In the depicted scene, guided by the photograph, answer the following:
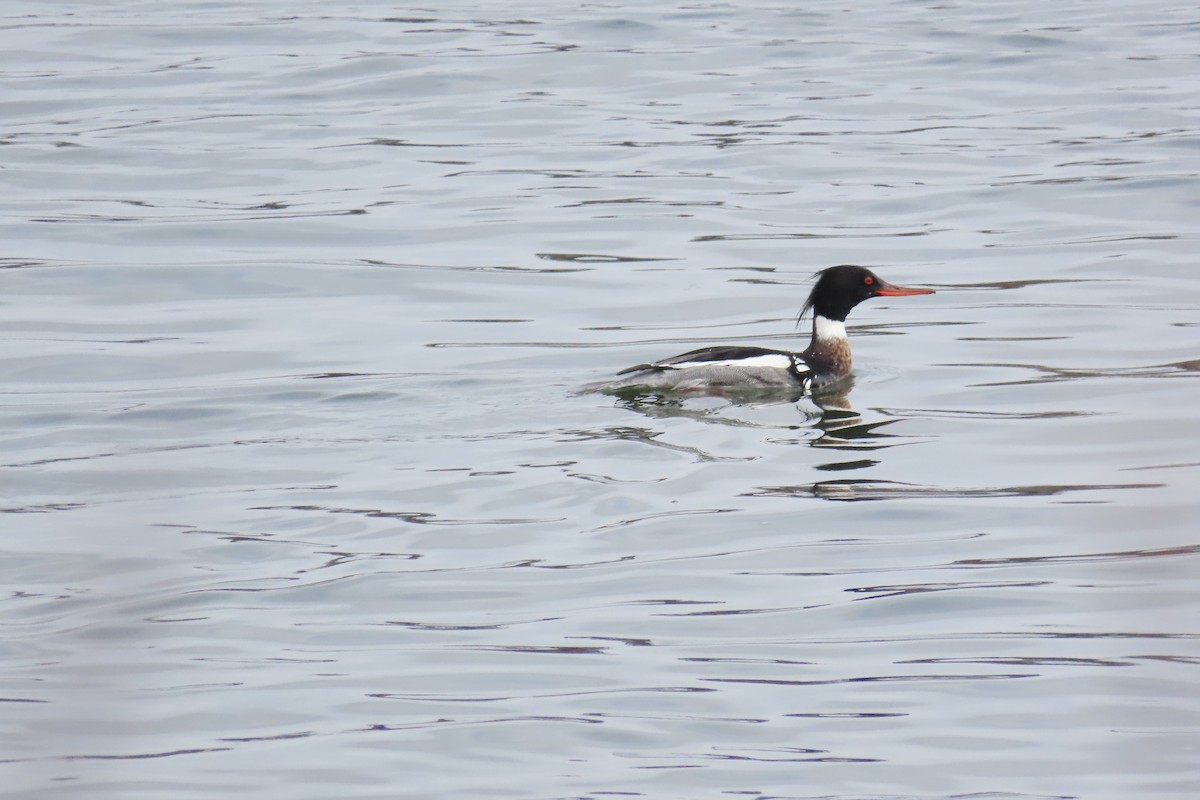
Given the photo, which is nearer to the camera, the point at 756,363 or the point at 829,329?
the point at 756,363

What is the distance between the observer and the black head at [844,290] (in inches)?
506

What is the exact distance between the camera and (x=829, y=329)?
41.2ft

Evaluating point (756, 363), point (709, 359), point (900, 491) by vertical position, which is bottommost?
point (900, 491)

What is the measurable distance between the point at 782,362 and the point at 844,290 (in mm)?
1126

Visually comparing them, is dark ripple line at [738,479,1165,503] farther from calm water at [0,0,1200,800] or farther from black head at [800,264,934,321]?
black head at [800,264,934,321]

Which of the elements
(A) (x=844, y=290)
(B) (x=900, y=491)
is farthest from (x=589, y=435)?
(A) (x=844, y=290)

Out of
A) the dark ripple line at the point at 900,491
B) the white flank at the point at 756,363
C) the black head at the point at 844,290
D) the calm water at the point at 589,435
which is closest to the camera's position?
the calm water at the point at 589,435

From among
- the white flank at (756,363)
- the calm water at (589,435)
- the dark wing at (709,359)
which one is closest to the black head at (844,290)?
the calm water at (589,435)

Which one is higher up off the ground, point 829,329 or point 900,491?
point 829,329

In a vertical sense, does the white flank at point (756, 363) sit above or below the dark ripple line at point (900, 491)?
above

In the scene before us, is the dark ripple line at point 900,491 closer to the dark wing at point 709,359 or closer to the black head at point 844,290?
the dark wing at point 709,359

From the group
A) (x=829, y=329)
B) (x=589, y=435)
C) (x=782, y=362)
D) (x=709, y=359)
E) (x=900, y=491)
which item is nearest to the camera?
(x=900, y=491)

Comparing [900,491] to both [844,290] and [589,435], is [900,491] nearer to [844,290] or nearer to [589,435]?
[589,435]

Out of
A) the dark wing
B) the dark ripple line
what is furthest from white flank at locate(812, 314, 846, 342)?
the dark ripple line
